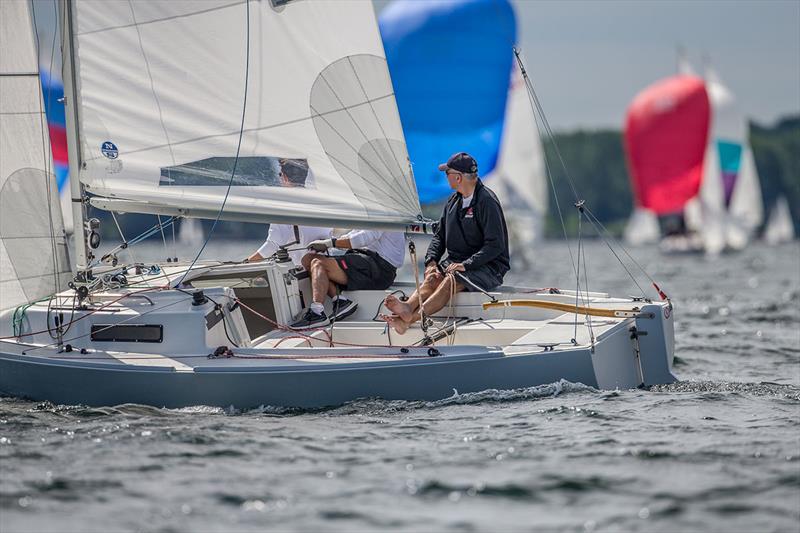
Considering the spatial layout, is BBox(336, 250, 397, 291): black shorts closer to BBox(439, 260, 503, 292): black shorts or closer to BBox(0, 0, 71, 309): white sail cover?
BBox(439, 260, 503, 292): black shorts

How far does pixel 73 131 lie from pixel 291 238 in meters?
1.92

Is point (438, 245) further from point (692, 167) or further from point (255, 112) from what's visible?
point (692, 167)

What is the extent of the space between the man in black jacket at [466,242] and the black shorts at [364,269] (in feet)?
1.64

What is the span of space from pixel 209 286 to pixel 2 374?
139 cm

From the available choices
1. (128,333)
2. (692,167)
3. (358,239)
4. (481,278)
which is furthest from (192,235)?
(128,333)

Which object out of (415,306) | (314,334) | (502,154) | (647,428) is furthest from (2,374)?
(502,154)

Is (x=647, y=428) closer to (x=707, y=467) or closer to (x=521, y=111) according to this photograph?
(x=707, y=467)

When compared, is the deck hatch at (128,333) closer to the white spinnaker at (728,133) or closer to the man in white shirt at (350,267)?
the man in white shirt at (350,267)

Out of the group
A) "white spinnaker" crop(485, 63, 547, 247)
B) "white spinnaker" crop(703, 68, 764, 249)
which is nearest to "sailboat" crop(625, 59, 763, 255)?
"white spinnaker" crop(703, 68, 764, 249)

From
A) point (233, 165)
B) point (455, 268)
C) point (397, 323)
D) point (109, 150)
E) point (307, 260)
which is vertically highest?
point (109, 150)

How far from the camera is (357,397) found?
595cm

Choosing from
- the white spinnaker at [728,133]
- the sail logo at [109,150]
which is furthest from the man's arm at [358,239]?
the white spinnaker at [728,133]

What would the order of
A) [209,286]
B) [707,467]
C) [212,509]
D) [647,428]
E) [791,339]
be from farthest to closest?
1. [791,339]
2. [209,286]
3. [647,428]
4. [707,467]
5. [212,509]

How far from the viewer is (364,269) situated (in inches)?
→ 299
